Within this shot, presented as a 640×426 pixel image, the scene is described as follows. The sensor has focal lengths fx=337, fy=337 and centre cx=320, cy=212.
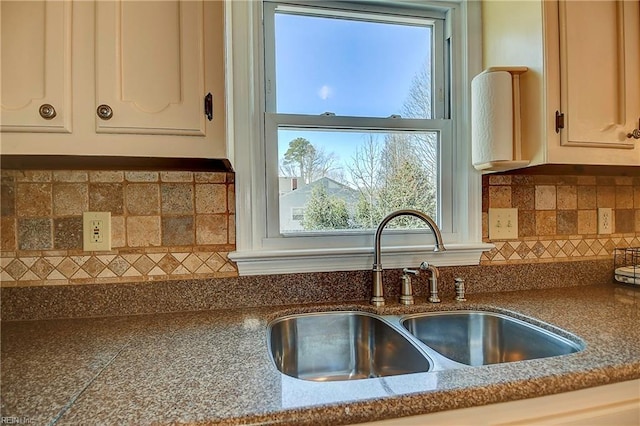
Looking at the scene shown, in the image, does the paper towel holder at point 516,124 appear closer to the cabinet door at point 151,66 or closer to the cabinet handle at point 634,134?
the cabinet handle at point 634,134

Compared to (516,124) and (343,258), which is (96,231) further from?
(516,124)

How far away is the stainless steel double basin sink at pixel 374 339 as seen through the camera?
1018 millimetres

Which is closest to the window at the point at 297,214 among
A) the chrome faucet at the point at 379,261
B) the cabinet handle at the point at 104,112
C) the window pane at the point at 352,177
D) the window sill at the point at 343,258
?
the window pane at the point at 352,177

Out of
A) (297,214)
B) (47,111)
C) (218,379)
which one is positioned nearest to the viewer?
(218,379)

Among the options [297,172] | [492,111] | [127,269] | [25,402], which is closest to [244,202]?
[297,172]

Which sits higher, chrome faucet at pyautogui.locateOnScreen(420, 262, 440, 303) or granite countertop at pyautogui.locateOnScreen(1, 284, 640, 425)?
chrome faucet at pyautogui.locateOnScreen(420, 262, 440, 303)

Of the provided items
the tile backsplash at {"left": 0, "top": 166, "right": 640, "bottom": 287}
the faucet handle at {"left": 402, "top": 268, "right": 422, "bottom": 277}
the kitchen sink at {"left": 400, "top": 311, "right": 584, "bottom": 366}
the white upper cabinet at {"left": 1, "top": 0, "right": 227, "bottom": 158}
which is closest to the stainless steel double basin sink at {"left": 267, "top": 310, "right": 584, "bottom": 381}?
the kitchen sink at {"left": 400, "top": 311, "right": 584, "bottom": 366}

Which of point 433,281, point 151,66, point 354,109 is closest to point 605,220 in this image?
point 433,281

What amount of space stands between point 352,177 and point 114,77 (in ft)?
2.68

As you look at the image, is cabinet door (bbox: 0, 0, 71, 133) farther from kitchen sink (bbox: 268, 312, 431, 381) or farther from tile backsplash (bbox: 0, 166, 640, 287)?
kitchen sink (bbox: 268, 312, 431, 381)

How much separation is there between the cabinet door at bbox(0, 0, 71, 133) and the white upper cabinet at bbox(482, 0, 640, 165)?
1.30 m

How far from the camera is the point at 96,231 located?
40.9 inches

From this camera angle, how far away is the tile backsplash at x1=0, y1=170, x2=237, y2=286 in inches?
39.6

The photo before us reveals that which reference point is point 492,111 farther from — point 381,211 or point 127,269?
point 127,269
